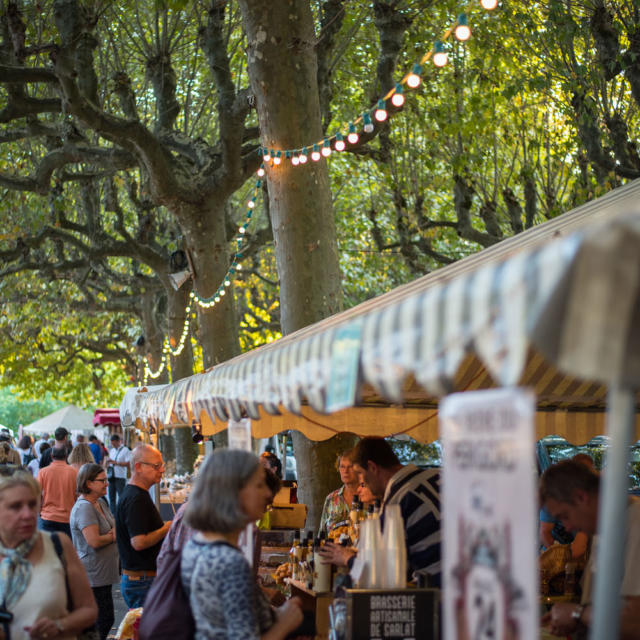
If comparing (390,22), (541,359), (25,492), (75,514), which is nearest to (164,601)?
(25,492)

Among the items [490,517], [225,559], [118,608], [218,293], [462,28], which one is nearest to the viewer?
[490,517]

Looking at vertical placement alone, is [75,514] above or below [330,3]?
below

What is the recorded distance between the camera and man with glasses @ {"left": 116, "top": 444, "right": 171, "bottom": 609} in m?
6.42

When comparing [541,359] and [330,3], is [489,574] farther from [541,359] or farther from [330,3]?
[330,3]

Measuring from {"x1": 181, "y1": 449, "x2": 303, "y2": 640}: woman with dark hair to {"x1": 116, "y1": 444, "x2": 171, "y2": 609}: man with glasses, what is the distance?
8.93 feet

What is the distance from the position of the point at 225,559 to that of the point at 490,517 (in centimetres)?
149

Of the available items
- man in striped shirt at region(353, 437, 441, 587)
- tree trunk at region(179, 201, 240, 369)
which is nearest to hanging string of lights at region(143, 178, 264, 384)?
tree trunk at region(179, 201, 240, 369)

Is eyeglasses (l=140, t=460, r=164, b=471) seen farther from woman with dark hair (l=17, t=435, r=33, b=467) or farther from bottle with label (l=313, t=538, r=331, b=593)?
woman with dark hair (l=17, t=435, r=33, b=467)

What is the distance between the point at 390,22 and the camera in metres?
10.8

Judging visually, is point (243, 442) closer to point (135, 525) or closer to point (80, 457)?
point (135, 525)

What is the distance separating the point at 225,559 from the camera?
348cm

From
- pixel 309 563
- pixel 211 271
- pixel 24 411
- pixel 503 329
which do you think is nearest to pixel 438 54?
pixel 309 563

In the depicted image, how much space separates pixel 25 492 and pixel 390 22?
27.0 feet

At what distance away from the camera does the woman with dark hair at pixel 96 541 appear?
6969 millimetres
